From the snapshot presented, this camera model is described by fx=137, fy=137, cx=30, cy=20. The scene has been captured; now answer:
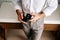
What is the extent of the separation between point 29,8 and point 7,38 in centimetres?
81

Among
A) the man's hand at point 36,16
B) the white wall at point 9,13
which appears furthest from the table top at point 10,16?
the man's hand at point 36,16

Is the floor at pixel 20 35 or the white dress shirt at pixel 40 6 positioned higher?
the white dress shirt at pixel 40 6

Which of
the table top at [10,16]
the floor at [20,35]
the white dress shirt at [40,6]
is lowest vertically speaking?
the floor at [20,35]

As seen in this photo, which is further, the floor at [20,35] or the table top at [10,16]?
the floor at [20,35]

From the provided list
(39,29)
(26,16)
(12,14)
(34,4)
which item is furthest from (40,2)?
(12,14)

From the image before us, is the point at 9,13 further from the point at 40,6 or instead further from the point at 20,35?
the point at 40,6

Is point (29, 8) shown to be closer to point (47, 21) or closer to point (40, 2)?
point (40, 2)

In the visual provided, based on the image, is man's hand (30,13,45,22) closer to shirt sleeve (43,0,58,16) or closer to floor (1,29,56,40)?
shirt sleeve (43,0,58,16)

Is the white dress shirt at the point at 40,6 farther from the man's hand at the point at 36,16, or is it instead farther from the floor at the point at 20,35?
the floor at the point at 20,35

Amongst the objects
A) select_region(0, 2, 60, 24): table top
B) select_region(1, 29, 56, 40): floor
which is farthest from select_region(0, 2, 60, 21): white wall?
select_region(1, 29, 56, 40): floor

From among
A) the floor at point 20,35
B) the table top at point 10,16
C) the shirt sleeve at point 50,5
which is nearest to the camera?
the shirt sleeve at point 50,5

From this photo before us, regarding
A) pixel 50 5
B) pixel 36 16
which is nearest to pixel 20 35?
pixel 36 16

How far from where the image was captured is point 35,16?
1.23 metres

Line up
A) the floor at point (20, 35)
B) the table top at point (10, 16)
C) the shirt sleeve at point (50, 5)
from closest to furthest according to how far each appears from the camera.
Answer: the shirt sleeve at point (50, 5) → the table top at point (10, 16) → the floor at point (20, 35)
